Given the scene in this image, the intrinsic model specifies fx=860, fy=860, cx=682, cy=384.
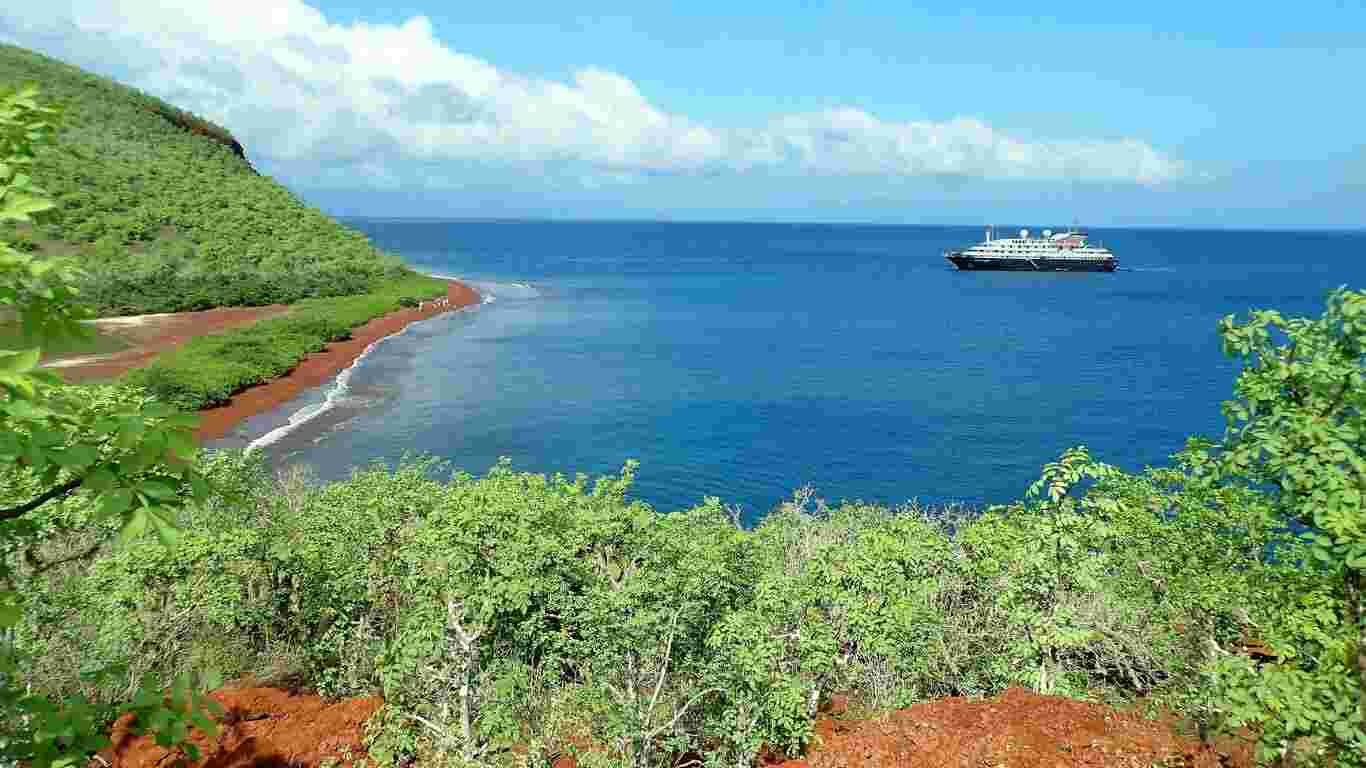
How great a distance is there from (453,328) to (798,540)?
207 feet

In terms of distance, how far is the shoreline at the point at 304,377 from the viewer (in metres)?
46.4

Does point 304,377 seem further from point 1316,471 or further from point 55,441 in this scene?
point 1316,471

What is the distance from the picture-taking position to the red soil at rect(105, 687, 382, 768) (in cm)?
1090

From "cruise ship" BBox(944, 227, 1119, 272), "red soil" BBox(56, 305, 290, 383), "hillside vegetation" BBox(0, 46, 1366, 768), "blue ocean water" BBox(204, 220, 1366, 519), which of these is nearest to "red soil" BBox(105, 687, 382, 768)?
"hillside vegetation" BBox(0, 46, 1366, 768)

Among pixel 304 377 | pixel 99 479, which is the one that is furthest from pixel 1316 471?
pixel 304 377

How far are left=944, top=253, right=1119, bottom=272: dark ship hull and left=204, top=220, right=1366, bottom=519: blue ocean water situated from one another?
32249mm

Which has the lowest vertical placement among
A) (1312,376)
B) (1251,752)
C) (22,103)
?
(1251,752)

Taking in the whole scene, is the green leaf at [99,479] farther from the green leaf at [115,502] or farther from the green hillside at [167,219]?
the green hillside at [167,219]

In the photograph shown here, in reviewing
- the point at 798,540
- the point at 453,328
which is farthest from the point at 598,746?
the point at 453,328

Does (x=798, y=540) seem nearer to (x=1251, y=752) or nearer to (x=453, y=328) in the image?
(x=1251, y=752)

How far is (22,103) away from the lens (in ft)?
14.8

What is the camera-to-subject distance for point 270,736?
476 inches

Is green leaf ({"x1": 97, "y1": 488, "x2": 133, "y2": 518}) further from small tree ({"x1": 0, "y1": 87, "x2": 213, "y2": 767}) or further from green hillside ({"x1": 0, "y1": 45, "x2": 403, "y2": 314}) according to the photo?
green hillside ({"x1": 0, "y1": 45, "x2": 403, "y2": 314})

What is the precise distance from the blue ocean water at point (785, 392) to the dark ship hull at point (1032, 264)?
3225 cm
